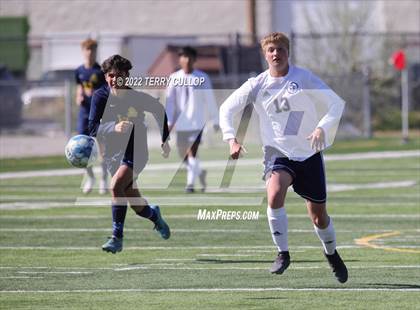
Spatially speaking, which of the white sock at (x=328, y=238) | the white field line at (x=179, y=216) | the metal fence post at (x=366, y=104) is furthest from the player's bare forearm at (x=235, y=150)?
the metal fence post at (x=366, y=104)

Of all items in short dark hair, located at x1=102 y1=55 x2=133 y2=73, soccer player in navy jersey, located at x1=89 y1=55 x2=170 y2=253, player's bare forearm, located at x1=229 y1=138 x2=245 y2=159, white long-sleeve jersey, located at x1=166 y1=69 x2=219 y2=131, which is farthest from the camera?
white long-sleeve jersey, located at x1=166 y1=69 x2=219 y2=131

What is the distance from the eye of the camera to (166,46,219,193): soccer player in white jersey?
18.2 m

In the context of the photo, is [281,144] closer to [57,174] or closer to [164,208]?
[164,208]

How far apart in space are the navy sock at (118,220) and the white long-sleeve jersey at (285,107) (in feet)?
7.06

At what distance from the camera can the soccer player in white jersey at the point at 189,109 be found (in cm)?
1822

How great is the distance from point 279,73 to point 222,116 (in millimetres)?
576

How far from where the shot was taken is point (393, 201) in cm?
1667

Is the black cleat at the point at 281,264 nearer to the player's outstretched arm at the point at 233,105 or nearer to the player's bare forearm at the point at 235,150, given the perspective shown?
the player's bare forearm at the point at 235,150

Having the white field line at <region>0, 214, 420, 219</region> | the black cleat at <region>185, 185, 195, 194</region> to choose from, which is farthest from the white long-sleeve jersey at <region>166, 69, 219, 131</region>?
the white field line at <region>0, 214, 420, 219</region>

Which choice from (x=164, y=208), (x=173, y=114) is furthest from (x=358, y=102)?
(x=164, y=208)

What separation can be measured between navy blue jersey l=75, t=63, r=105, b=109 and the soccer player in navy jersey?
527 centimetres

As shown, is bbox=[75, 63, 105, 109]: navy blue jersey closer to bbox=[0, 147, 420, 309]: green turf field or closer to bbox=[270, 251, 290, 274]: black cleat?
bbox=[0, 147, 420, 309]: green turf field

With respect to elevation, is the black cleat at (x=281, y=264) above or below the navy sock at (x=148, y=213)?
above

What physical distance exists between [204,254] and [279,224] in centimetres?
222
